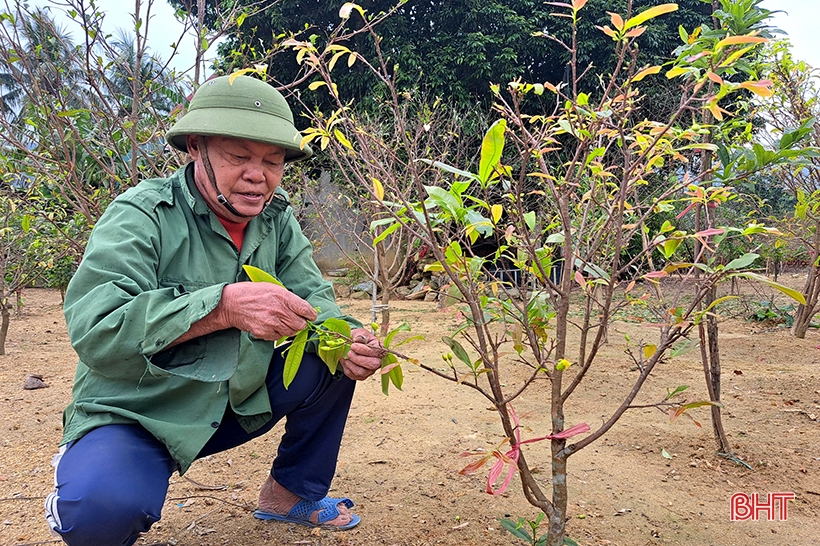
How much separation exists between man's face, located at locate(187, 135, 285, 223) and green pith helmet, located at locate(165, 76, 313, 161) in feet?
0.17

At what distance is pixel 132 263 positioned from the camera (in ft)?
4.94

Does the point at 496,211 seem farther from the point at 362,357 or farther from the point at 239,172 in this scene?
the point at 239,172

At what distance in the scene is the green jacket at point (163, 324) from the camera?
55.6 inches

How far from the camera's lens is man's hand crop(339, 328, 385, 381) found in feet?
5.40

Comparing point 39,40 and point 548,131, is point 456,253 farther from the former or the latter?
point 39,40

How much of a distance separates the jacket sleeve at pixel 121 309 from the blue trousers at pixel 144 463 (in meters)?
0.20

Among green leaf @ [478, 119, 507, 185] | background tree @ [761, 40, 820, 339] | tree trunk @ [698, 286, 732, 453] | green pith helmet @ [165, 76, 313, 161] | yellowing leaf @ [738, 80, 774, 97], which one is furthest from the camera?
background tree @ [761, 40, 820, 339]

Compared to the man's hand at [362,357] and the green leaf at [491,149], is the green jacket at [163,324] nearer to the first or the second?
the man's hand at [362,357]

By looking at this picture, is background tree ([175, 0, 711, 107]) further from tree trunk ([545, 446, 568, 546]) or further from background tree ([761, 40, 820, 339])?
tree trunk ([545, 446, 568, 546])

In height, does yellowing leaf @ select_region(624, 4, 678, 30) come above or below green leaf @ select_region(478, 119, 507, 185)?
above

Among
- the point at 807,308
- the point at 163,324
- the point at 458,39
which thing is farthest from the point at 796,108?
the point at 458,39

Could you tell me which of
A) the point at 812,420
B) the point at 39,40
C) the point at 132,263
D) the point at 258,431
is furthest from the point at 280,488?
the point at 39,40

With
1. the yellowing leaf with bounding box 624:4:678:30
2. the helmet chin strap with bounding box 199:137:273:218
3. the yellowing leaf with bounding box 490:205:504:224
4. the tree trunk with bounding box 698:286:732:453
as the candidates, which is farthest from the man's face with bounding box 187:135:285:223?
the tree trunk with bounding box 698:286:732:453

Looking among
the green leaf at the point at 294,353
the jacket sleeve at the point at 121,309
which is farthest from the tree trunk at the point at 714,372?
the jacket sleeve at the point at 121,309
